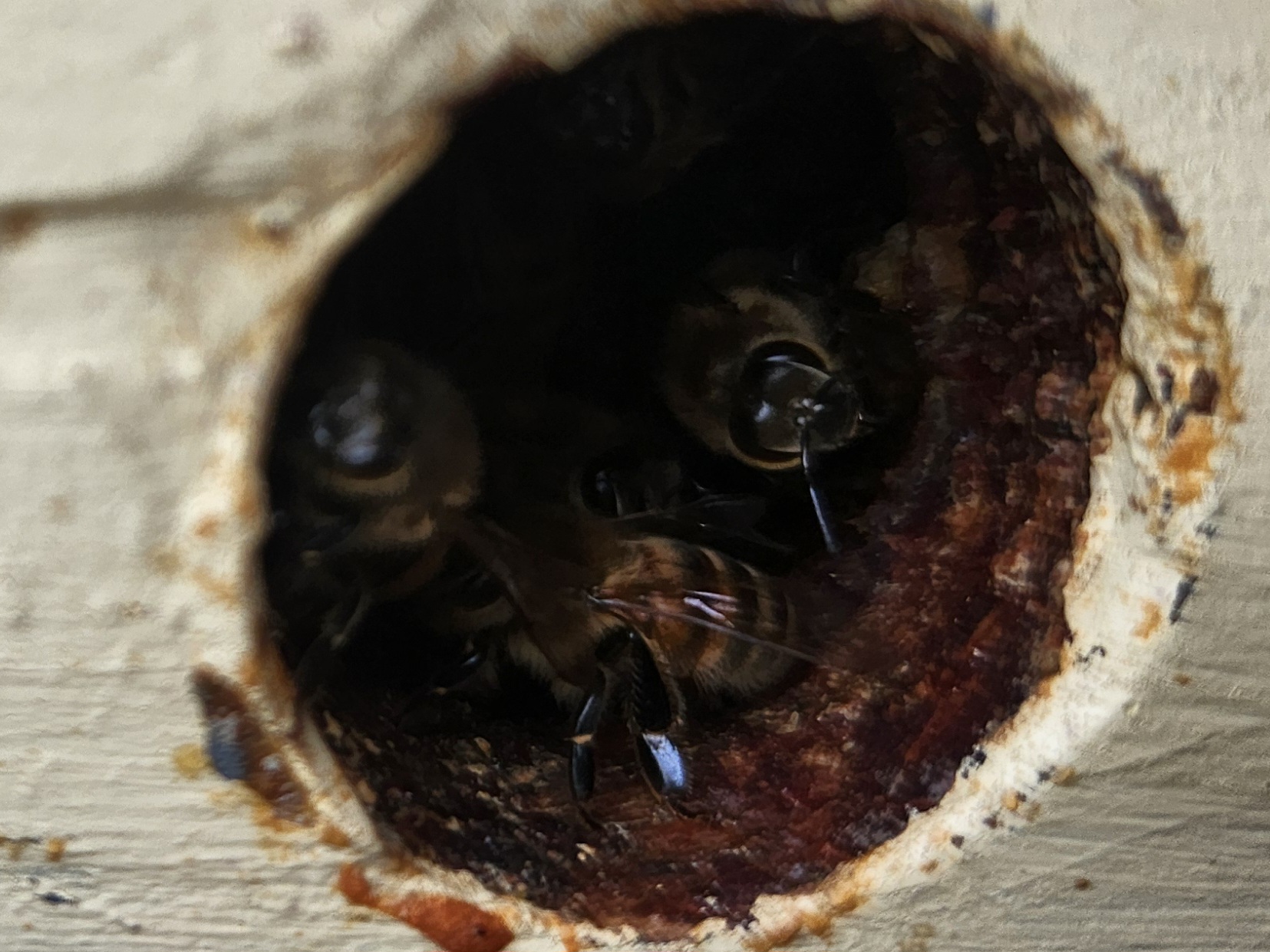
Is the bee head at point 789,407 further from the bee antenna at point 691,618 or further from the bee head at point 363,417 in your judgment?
the bee head at point 363,417

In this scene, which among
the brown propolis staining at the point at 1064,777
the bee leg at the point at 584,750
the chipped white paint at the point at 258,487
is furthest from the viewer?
the bee leg at the point at 584,750

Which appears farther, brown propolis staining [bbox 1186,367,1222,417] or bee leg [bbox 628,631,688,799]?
Answer: bee leg [bbox 628,631,688,799]

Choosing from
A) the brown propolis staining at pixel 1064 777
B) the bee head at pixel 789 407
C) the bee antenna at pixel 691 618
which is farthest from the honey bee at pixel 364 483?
the brown propolis staining at pixel 1064 777

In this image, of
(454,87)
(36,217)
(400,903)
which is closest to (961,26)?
(454,87)

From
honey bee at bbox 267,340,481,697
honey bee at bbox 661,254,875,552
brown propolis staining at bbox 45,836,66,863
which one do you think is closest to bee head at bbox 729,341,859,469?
honey bee at bbox 661,254,875,552

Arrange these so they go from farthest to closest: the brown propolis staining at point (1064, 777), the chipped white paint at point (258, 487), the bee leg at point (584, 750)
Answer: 1. the bee leg at point (584, 750)
2. the brown propolis staining at point (1064, 777)
3. the chipped white paint at point (258, 487)

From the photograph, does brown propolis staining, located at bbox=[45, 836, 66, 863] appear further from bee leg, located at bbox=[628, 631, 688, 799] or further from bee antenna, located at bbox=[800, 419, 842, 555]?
bee antenna, located at bbox=[800, 419, 842, 555]
